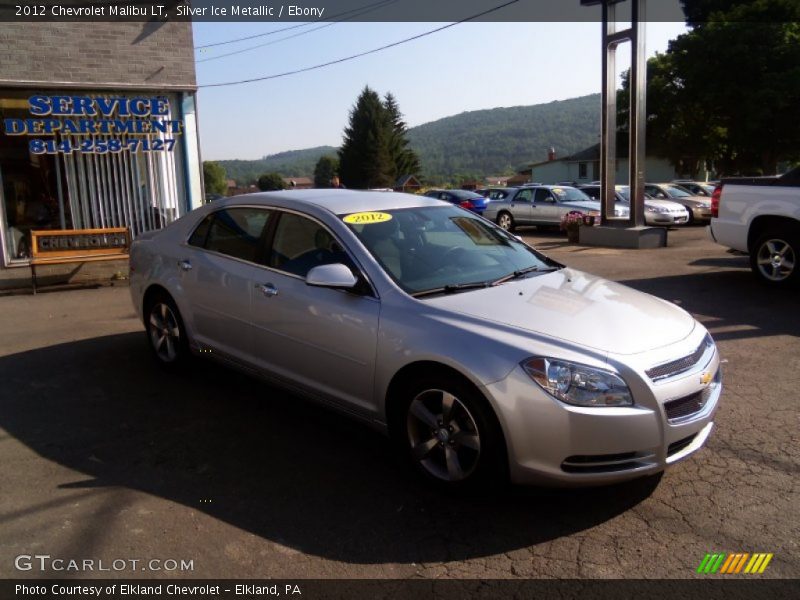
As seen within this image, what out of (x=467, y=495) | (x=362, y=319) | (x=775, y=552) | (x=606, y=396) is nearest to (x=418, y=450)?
(x=467, y=495)

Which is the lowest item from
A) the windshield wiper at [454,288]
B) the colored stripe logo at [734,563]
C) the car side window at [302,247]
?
the colored stripe logo at [734,563]

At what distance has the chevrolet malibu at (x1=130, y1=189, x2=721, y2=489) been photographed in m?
3.19

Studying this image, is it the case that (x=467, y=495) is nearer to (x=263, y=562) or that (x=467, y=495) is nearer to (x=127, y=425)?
(x=263, y=562)

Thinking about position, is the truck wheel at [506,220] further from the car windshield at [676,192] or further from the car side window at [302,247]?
the car side window at [302,247]

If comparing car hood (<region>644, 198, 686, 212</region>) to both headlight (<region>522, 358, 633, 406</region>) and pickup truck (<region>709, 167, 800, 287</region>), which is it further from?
headlight (<region>522, 358, 633, 406</region>)

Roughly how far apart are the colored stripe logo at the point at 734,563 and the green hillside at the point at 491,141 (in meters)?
108

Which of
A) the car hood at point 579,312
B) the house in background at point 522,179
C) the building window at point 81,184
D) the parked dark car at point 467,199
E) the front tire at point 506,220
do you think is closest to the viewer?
the car hood at point 579,312

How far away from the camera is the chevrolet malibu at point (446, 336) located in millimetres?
3191

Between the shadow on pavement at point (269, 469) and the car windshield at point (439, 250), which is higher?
the car windshield at point (439, 250)

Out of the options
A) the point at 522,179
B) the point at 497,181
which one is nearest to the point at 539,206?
the point at 522,179

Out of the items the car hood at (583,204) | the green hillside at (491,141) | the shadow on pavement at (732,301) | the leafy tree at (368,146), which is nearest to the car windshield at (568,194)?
the car hood at (583,204)

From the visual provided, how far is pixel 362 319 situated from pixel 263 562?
4.71 feet
